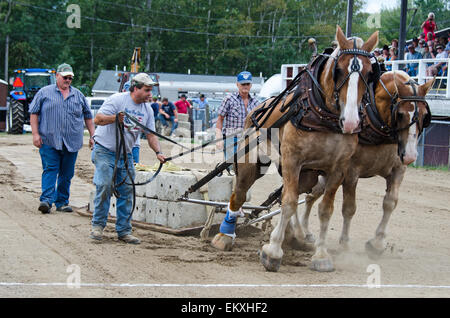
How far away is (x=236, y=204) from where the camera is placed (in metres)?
7.71

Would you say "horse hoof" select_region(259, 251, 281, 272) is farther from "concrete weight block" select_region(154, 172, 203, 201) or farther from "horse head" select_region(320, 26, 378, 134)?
"concrete weight block" select_region(154, 172, 203, 201)

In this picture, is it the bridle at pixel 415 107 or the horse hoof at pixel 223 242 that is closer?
the bridle at pixel 415 107

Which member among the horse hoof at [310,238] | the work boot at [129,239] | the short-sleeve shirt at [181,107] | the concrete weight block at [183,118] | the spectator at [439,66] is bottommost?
the horse hoof at [310,238]

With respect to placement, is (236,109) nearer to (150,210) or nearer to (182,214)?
(182,214)

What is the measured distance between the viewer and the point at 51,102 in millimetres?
9680

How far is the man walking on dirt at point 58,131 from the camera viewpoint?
9602 mm

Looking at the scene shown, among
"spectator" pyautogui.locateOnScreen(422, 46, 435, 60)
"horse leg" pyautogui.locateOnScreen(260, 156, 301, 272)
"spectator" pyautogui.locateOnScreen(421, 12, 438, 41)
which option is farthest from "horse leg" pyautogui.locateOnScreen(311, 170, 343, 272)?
"spectator" pyautogui.locateOnScreen(421, 12, 438, 41)

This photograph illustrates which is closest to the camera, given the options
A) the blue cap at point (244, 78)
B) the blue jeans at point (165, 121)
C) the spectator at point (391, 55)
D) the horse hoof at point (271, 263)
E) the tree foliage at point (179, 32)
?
the horse hoof at point (271, 263)

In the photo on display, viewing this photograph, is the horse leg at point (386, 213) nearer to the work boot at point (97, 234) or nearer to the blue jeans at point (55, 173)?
the work boot at point (97, 234)

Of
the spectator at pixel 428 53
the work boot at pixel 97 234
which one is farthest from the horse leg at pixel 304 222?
the spectator at pixel 428 53

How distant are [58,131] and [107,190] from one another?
2352mm

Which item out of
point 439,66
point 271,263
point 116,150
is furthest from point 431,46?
point 271,263

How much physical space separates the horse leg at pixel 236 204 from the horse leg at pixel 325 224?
1059 mm
